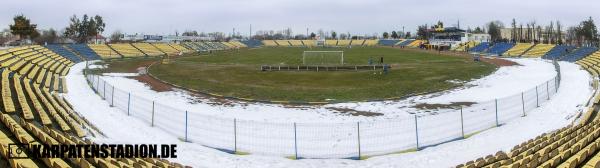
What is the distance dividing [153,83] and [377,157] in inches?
980

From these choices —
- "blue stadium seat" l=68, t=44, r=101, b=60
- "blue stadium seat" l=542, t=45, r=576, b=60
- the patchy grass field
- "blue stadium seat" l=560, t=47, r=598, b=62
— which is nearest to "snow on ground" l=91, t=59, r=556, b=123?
the patchy grass field

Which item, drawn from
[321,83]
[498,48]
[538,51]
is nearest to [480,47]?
[498,48]

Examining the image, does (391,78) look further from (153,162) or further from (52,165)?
(52,165)

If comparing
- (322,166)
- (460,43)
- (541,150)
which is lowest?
(322,166)

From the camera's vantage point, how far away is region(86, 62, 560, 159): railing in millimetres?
15898

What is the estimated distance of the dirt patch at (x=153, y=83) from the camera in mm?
31641

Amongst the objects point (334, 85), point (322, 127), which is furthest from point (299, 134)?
point (334, 85)

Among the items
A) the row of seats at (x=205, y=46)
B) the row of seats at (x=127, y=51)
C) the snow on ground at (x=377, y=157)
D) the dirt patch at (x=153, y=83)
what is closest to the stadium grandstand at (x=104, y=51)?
the row of seats at (x=127, y=51)

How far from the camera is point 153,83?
1388 inches

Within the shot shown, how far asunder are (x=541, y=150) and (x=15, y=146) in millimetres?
12369

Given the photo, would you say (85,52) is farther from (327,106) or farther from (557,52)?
(557,52)

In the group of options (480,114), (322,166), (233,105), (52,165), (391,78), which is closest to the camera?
(52,165)

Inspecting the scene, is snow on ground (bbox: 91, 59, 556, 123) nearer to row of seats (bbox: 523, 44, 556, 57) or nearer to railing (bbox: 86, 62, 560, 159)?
railing (bbox: 86, 62, 560, 159)

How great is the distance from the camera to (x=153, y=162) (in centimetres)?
Answer: 1106
